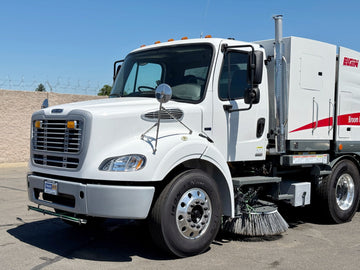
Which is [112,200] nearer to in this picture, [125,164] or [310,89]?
[125,164]

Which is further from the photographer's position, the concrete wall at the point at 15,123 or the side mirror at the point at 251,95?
the concrete wall at the point at 15,123

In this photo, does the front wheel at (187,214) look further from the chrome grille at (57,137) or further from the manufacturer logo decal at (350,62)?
the manufacturer logo decal at (350,62)

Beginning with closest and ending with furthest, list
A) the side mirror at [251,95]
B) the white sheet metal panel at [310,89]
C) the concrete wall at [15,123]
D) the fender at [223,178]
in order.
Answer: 1. the fender at [223,178]
2. the side mirror at [251,95]
3. the white sheet metal panel at [310,89]
4. the concrete wall at [15,123]

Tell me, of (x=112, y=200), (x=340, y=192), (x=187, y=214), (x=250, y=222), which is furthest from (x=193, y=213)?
(x=340, y=192)

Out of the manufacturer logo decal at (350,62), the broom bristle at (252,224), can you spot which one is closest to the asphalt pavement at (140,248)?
the broom bristle at (252,224)

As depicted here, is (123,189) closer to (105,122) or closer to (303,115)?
→ (105,122)

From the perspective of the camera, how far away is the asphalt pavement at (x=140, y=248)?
16.4ft

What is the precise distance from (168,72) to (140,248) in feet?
7.65

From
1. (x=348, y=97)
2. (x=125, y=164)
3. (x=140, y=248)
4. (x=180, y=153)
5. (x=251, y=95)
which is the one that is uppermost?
(x=348, y=97)

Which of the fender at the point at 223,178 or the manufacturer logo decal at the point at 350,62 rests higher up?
the manufacturer logo decal at the point at 350,62

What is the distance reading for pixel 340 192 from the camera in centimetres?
776

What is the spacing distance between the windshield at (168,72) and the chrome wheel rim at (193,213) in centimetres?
124

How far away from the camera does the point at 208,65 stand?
19.0 feet

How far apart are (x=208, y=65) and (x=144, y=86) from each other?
1.01 metres
